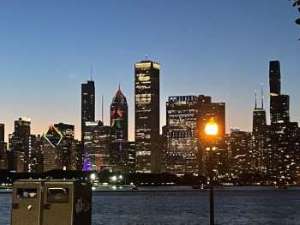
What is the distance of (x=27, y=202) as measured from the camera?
14141 millimetres

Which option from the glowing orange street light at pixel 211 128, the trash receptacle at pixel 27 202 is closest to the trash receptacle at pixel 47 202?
the trash receptacle at pixel 27 202

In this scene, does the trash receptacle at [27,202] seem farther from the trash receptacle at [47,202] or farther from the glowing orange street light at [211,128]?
the glowing orange street light at [211,128]

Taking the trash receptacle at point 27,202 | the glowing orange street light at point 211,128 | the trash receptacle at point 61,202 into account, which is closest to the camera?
the trash receptacle at point 61,202

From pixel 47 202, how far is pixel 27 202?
0.39 metres

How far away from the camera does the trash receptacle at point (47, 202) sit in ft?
45.9

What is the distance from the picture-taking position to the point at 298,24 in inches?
410

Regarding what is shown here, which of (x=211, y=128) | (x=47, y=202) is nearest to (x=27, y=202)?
(x=47, y=202)

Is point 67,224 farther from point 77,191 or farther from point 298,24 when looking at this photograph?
point 298,24

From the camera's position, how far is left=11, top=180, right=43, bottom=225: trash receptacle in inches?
555

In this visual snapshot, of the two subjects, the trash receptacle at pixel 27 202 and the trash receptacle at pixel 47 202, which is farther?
the trash receptacle at pixel 27 202

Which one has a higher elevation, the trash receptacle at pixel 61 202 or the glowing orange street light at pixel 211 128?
the glowing orange street light at pixel 211 128

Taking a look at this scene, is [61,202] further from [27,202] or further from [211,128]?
[211,128]

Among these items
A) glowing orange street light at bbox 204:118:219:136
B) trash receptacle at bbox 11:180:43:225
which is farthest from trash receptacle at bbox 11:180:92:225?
glowing orange street light at bbox 204:118:219:136

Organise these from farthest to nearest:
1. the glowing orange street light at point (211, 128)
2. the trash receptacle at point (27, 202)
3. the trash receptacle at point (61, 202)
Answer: the glowing orange street light at point (211, 128) < the trash receptacle at point (27, 202) < the trash receptacle at point (61, 202)
